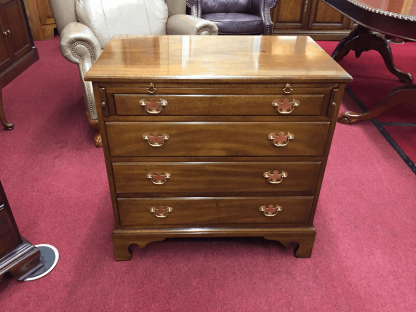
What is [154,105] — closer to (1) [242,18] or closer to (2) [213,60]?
(2) [213,60]

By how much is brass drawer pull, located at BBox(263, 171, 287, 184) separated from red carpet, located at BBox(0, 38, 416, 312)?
17.0 inches

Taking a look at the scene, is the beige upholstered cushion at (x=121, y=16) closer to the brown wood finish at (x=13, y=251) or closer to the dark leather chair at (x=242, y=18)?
the dark leather chair at (x=242, y=18)

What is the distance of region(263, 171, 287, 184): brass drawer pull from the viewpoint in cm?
141

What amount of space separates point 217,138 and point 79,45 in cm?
127

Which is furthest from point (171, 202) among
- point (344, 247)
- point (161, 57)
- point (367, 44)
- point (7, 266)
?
point (367, 44)

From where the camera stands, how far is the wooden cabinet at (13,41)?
3205 millimetres

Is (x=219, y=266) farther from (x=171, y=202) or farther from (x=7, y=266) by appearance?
(x=7, y=266)

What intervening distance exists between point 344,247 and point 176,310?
88cm

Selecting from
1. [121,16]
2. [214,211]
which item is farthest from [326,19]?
[214,211]

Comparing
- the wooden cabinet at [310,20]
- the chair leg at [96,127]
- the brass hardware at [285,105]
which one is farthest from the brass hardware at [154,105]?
the wooden cabinet at [310,20]

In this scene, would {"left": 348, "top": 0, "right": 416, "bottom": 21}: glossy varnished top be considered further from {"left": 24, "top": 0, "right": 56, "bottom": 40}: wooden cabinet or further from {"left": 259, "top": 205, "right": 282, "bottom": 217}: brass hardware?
{"left": 24, "top": 0, "right": 56, "bottom": 40}: wooden cabinet

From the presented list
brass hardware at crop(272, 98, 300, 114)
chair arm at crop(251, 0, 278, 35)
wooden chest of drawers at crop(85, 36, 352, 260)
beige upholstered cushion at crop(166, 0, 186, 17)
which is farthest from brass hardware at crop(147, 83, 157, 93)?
chair arm at crop(251, 0, 278, 35)

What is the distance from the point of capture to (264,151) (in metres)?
1.36

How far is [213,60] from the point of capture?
51.7 inches
